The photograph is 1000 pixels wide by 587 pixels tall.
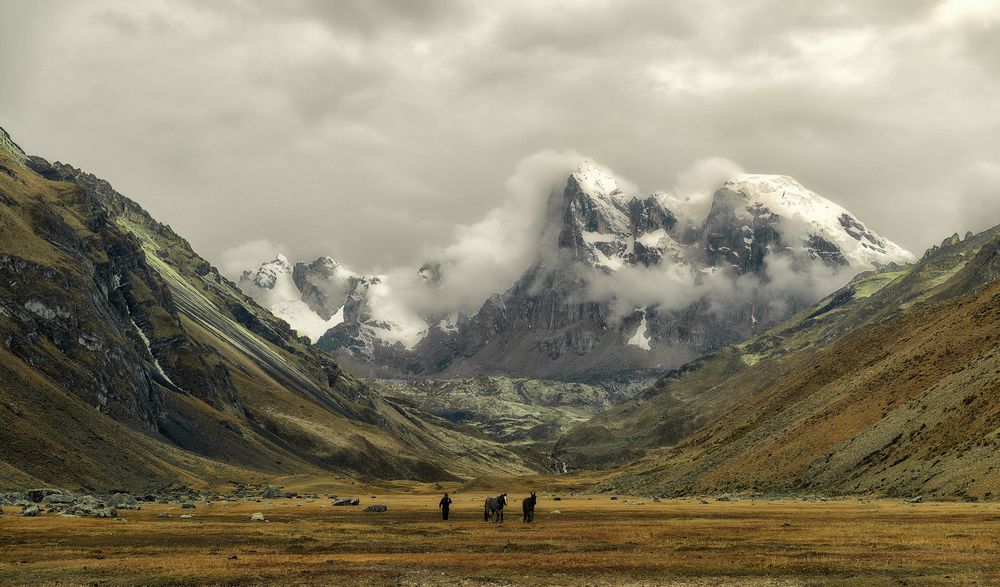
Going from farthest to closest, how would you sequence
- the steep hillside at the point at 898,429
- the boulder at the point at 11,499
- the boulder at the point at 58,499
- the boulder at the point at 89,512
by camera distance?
the boulder at the point at 58,499 < the boulder at the point at 11,499 < the steep hillside at the point at 898,429 < the boulder at the point at 89,512

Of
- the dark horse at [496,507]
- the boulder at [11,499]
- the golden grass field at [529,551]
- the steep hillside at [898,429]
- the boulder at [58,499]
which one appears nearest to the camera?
the golden grass field at [529,551]

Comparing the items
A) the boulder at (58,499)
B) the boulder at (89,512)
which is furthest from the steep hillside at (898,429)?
the boulder at (58,499)

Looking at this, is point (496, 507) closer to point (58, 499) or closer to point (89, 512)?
point (89, 512)

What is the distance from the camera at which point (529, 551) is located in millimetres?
47094

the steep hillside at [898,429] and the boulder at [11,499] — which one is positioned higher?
the steep hillside at [898,429]

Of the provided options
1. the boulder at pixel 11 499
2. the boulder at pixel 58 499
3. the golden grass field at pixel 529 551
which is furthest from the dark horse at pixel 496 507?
the boulder at pixel 11 499

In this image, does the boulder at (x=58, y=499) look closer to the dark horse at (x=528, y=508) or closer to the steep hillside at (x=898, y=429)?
the dark horse at (x=528, y=508)

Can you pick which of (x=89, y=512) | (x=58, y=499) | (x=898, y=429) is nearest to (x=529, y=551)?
(x=89, y=512)

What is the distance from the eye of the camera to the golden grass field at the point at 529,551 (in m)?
36.4

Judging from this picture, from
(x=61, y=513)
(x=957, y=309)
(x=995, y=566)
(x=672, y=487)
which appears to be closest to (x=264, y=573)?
(x=995, y=566)

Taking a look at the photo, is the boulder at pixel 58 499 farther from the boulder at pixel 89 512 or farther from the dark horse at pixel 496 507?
the dark horse at pixel 496 507

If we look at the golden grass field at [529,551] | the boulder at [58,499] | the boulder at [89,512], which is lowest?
the boulder at [58,499]

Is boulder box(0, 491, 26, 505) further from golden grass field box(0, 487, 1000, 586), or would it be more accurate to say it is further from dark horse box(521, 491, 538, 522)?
dark horse box(521, 491, 538, 522)

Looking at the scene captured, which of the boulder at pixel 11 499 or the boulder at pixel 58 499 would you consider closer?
the boulder at pixel 11 499
